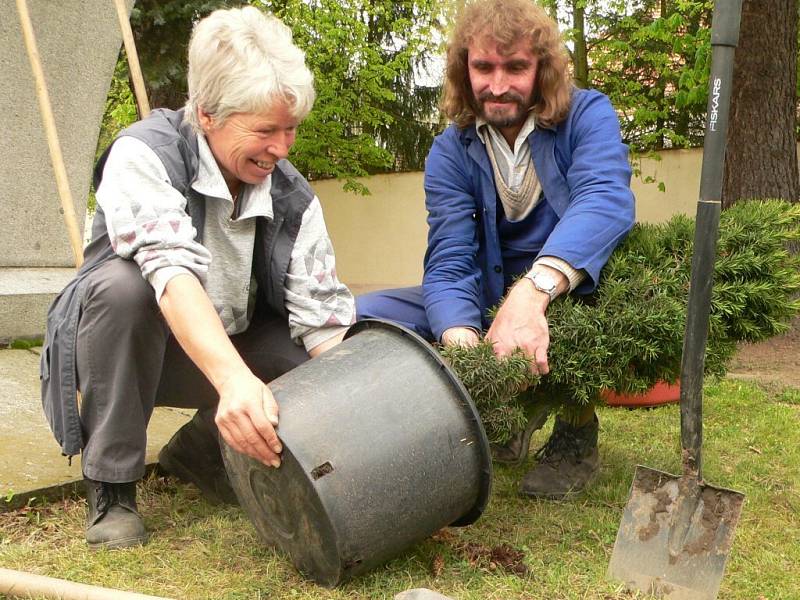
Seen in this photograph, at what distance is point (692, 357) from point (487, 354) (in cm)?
50

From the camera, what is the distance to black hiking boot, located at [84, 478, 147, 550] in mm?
2178

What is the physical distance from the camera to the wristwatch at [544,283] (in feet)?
7.60

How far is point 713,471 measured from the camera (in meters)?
2.92

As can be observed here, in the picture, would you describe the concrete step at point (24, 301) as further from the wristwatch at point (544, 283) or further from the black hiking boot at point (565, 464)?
the wristwatch at point (544, 283)

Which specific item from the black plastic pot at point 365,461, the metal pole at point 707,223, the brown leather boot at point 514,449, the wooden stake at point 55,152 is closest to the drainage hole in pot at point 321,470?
the black plastic pot at point 365,461

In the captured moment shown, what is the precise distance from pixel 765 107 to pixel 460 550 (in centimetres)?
449

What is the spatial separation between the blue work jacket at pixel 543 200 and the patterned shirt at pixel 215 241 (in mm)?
389

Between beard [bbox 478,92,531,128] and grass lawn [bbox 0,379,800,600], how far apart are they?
1.17 meters

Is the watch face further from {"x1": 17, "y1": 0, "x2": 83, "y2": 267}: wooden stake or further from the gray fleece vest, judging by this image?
{"x1": 17, "y1": 0, "x2": 83, "y2": 267}: wooden stake

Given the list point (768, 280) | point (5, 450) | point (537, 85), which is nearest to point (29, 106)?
point (5, 450)

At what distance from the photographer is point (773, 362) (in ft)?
Result: 16.8

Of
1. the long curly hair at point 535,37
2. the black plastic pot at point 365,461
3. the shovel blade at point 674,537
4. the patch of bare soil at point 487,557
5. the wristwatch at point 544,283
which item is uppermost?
the long curly hair at point 535,37

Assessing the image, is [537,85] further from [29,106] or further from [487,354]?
[29,106]

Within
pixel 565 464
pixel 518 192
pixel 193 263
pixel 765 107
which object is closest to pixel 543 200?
pixel 518 192
